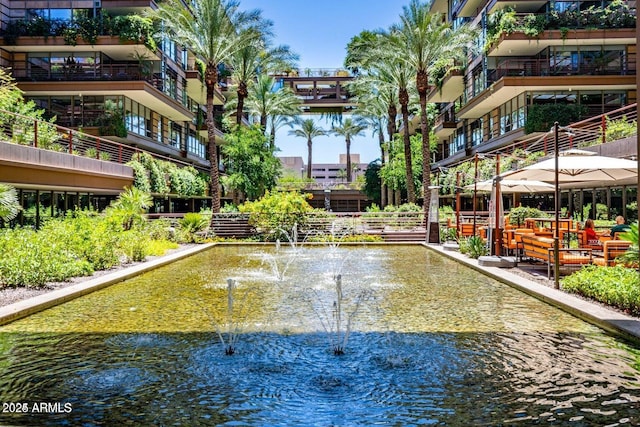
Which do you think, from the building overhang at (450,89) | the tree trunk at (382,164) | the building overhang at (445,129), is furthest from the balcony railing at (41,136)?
the building overhang at (445,129)

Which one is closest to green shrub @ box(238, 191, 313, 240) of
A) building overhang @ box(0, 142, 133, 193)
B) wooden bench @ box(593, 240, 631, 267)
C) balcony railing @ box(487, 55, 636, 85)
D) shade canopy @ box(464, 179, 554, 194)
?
building overhang @ box(0, 142, 133, 193)

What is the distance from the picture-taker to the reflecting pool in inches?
187

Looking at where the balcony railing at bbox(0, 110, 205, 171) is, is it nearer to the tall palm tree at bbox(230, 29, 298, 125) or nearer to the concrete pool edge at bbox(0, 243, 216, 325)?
the concrete pool edge at bbox(0, 243, 216, 325)

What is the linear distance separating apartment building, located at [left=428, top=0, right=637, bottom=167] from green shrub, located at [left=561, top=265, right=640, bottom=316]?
2112 cm

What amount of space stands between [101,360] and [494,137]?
118ft

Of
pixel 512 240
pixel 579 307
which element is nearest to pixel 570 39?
pixel 512 240

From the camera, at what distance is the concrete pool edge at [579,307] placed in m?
7.38

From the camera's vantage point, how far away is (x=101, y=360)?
636 cm

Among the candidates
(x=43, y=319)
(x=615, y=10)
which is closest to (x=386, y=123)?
(x=615, y=10)

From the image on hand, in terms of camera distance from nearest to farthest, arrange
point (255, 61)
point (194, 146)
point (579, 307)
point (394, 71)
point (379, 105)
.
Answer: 1. point (579, 307)
2. point (394, 71)
3. point (255, 61)
4. point (379, 105)
5. point (194, 146)

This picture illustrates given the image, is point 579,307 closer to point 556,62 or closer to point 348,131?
point 556,62

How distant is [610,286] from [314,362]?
595cm

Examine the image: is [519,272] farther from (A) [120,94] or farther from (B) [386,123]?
(B) [386,123]

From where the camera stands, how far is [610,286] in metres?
9.12
